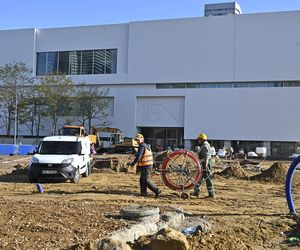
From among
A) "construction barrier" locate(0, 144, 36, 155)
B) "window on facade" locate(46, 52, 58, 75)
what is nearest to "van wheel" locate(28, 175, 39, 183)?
"construction barrier" locate(0, 144, 36, 155)

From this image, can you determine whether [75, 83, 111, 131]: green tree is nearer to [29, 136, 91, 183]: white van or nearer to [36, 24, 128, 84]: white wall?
[36, 24, 128, 84]: white wall

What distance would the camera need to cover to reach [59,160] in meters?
17.4

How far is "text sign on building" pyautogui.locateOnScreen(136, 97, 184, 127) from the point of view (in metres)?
60.0

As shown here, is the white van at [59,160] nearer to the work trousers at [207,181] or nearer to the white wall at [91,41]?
the work trousers at [207,181]

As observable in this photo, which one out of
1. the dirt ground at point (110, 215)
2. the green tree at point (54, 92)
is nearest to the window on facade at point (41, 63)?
the green tree at point (54, 92)

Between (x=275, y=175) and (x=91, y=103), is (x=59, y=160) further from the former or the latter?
(x=91, y=103)

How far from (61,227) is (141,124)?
5383 cm

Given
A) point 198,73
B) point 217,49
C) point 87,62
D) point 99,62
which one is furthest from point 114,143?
point 87,62

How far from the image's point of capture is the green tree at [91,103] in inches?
2418

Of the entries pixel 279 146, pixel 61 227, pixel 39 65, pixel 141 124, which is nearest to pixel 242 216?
pixel 61 227

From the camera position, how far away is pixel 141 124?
61.3 meters

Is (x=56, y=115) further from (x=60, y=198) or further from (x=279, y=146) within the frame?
(x=60, y=198)

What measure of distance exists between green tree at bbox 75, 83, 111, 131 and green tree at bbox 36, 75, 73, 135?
1.54 m

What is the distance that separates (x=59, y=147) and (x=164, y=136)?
43.5m
